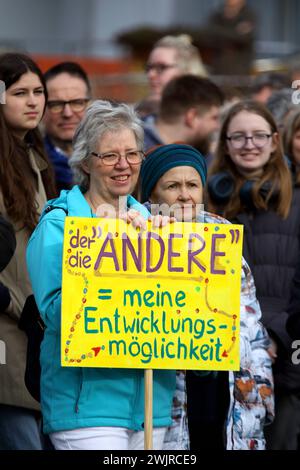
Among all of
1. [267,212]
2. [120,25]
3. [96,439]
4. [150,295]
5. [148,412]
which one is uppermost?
[120,25]

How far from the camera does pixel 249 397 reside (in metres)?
5.73

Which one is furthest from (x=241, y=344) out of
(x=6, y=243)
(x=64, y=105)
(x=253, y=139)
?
(x=64, y=105)

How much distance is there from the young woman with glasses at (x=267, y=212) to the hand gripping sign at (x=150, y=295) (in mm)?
1194

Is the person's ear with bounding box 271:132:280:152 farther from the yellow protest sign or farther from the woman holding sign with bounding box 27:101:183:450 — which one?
the yellow protest sign

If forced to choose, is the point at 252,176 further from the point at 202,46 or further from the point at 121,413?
the point at 202,46

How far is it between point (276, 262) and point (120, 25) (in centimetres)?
1417

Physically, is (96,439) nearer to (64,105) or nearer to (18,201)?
(18,201)

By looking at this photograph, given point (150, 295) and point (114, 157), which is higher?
point (114, 157)

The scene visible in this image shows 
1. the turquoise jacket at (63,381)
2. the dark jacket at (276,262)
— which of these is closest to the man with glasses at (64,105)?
the dark jacket at (276,262)

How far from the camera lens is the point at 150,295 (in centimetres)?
520

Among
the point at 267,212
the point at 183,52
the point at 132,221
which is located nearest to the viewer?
the point at 132,221

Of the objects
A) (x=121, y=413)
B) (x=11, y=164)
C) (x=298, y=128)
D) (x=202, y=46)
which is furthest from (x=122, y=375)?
(x=202, y=46)

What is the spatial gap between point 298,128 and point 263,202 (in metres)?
0.89

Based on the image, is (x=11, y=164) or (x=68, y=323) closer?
(x=68, y=323)
